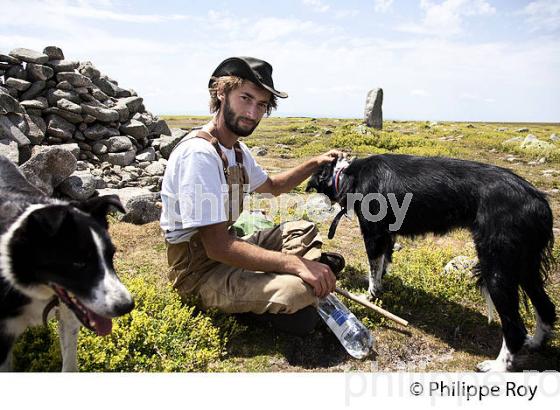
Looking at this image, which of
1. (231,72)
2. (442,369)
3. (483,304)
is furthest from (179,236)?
(483,304)

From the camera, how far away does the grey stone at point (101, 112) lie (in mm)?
11391

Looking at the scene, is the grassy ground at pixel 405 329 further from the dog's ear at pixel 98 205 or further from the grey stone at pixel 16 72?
the grey stone at pixel 16 72

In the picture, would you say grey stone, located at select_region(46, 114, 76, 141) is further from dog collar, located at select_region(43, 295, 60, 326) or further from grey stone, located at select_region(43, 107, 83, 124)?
dog collar, located at select_region(43, 295, 60, 326)

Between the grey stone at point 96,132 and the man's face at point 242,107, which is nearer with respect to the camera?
the man's face at point 242,107

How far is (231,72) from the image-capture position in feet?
13.7

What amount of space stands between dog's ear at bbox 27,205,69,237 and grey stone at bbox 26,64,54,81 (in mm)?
10454

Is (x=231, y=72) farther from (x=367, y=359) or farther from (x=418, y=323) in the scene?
(x=418, y=323)

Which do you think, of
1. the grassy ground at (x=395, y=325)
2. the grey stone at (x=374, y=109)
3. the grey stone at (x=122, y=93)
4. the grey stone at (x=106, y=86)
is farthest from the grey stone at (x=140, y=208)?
the grey stone at (x=374, y=109)

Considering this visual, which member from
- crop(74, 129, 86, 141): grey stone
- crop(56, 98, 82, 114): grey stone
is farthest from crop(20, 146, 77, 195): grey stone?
crop(74, 129, 86, 141): grey stone

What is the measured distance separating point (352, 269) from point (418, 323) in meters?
1.69

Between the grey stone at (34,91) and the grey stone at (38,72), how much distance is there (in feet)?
0.46

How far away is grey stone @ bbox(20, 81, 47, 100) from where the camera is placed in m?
10.7

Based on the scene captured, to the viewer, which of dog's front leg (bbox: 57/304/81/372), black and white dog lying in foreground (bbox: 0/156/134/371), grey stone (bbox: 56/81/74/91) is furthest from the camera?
grey stone (bbox: 56/81/74/91)

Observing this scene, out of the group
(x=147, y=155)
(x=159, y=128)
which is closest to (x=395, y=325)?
(x=147, y=155)
